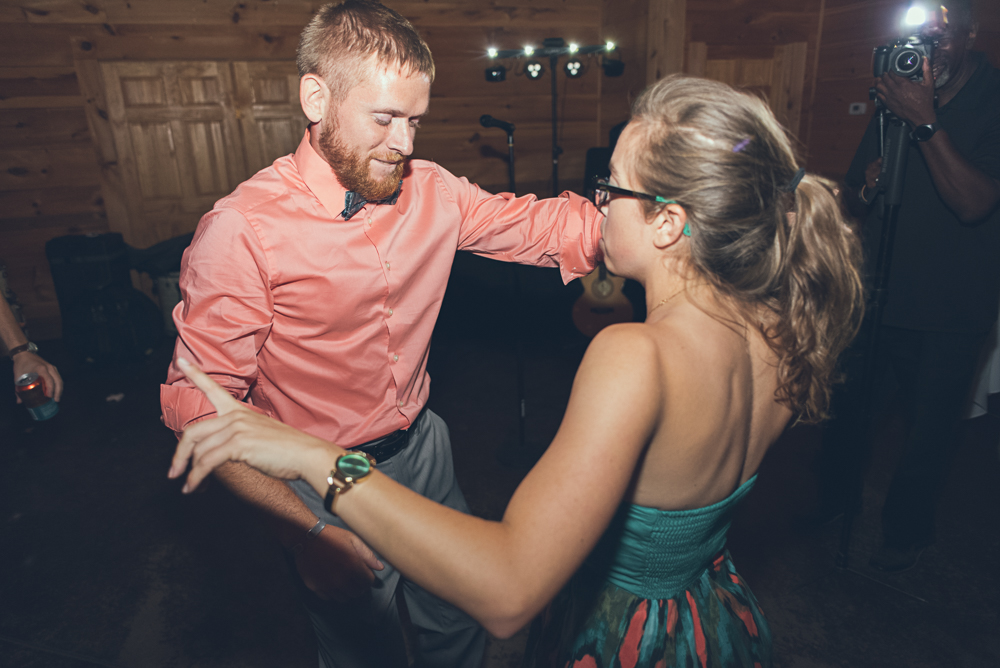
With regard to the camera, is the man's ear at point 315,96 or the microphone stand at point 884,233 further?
the microphone stand at point 884,233

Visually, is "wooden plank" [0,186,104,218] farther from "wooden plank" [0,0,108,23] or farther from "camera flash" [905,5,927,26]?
"camera flash" [905,5,927,26]

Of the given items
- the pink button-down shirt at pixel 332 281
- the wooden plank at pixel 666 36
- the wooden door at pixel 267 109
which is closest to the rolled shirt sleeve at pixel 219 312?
the pink button-down shirt at pixel 332 281

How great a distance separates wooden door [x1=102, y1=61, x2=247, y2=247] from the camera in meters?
5.45

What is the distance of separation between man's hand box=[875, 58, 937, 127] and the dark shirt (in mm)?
146

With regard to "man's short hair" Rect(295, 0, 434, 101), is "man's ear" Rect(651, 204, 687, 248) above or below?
below

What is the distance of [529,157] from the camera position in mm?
6684

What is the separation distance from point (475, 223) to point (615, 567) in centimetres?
94

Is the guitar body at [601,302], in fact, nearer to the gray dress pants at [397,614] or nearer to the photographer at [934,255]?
the photographer at [934,255]

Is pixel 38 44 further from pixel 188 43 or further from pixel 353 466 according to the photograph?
pixel 353 466

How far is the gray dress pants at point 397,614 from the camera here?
1.50 meters

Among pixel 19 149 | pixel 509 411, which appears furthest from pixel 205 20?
pixel 509 411

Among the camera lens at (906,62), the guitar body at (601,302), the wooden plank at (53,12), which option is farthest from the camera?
the wooden plank at (53,12)

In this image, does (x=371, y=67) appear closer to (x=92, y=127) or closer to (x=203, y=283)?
(x=203, y=283)

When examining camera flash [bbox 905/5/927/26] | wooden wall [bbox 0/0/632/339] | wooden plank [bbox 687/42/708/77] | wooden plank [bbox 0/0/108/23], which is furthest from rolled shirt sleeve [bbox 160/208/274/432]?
wooden plank [bbox 687/42/708/77]
